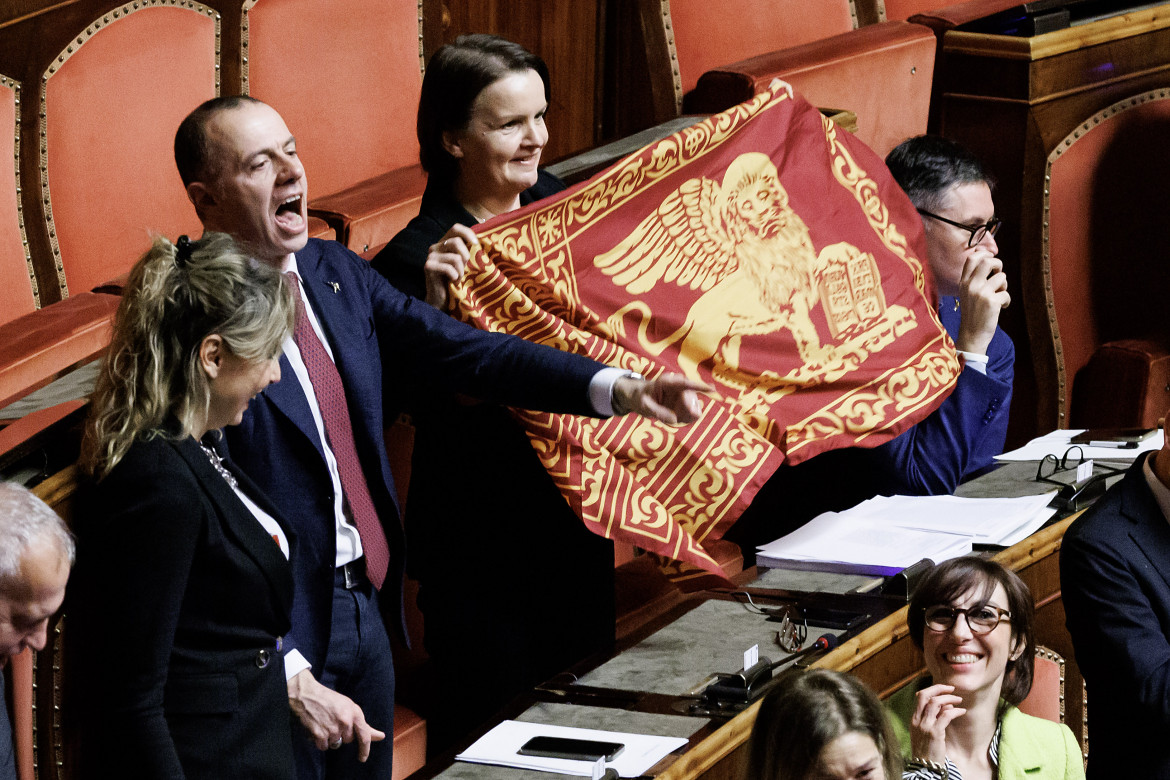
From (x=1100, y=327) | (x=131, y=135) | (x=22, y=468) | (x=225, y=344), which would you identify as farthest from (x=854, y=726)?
(x=1100, y=327)

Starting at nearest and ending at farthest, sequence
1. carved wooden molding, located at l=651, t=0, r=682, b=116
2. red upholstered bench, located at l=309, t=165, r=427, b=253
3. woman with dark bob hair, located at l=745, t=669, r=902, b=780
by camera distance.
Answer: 1. woman with dark bob hair, located at l=745, t=669, r=902, b=780
2. red upholstered bench, located at l=309, t=165, r=427, b=253
3. carved wooden molding, located at l=651, t=0, r=682, b=116

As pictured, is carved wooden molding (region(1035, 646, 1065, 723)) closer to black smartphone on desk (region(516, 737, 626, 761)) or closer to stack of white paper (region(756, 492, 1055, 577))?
stack of white paper (region(756, 492, 1055, 577))

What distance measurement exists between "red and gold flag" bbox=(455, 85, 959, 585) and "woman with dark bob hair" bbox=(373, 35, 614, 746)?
1.8 inches

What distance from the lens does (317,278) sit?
164 centimetres

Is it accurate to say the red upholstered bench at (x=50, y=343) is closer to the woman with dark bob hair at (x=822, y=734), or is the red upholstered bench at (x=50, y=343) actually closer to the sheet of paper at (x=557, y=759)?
the sheet of paper at (x=557, y=759)

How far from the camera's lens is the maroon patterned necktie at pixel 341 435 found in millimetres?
1578

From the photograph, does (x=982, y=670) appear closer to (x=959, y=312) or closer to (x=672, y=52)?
(x=959, y=312)

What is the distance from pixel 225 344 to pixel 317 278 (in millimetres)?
308

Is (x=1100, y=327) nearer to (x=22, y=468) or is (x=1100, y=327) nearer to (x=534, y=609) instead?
(x=534, y=609)

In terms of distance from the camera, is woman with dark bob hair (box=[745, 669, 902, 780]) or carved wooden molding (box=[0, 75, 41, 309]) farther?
carved wooden molding (box=[0, 75, 41, 309])

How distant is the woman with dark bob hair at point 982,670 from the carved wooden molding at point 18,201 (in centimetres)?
147

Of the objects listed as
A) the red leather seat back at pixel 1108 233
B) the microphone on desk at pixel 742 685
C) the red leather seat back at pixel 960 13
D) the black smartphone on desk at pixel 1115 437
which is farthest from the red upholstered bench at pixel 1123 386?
the microphone on desk at pixel 742 685

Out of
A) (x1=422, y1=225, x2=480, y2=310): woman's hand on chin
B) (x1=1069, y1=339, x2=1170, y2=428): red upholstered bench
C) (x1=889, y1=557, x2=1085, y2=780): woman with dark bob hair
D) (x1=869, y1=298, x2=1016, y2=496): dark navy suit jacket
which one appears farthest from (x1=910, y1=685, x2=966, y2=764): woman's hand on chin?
(x1=1069, y1=339, x2=1170, y2=428): red upholstered bench

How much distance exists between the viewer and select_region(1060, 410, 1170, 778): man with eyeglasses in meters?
1.79
